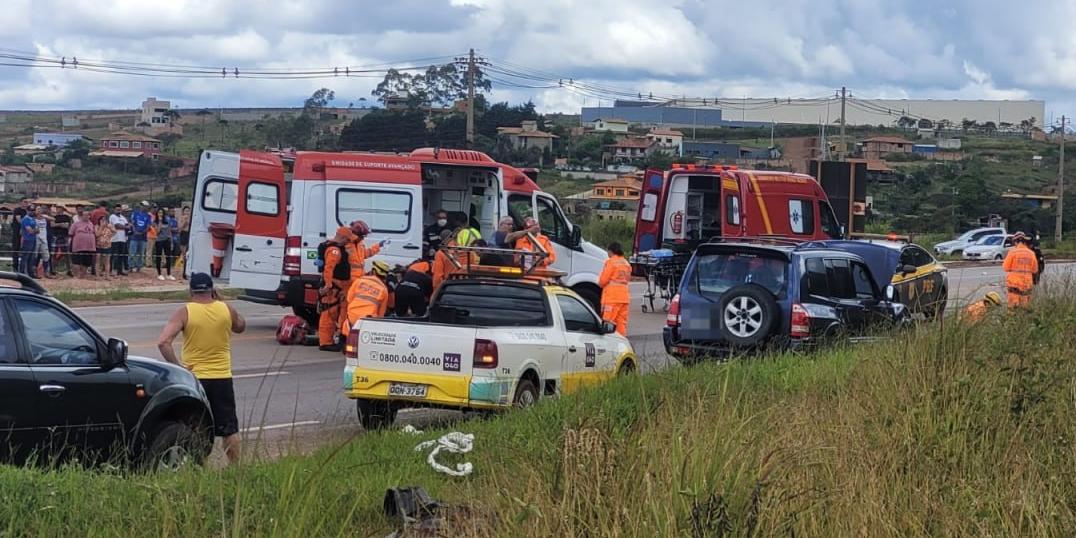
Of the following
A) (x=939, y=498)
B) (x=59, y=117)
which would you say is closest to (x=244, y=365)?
(x=939, y=498)

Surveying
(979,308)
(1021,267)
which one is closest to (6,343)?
(979,308)

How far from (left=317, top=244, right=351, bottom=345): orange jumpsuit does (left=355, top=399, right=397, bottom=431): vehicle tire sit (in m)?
5.42

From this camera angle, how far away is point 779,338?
14.1 meters

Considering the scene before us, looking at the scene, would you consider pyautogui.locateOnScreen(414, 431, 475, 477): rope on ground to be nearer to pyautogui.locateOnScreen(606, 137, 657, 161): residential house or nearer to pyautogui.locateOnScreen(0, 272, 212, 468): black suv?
pyautogui.locateOnScreen(0, 272, 212, 468): black suv

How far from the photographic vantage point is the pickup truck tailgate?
11.3 meters

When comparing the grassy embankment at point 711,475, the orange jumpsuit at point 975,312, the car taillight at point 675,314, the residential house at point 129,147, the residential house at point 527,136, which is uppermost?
the residential house at point 527,136

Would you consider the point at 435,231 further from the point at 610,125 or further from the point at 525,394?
the point at 610,125

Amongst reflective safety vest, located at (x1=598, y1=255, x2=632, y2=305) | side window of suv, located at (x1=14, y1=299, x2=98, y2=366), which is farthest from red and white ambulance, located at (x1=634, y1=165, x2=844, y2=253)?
side window of suv, located at (x1=14, y1=299, x2=98, y2=366)

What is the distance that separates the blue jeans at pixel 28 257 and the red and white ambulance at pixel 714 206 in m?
11.6

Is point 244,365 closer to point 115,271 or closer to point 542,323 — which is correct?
point 542,323

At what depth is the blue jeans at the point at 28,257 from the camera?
82.4 ft

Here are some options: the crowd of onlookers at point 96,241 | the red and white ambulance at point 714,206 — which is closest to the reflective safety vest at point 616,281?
the red and white ambulance at point 714,206

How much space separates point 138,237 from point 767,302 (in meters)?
18.3

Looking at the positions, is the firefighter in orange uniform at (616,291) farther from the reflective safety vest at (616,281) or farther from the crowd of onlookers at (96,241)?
the crowd of onlookers at (96,241)
